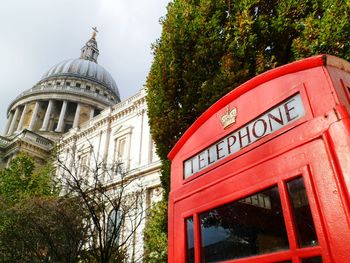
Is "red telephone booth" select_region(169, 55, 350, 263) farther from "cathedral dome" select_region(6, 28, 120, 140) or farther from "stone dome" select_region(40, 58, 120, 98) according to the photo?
"stone dome" select_region(40, 58, 120, 98)

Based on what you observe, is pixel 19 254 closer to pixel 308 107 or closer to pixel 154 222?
pixel 154 222

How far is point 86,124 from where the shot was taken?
26.8 m

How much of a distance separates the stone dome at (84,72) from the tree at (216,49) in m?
45.9

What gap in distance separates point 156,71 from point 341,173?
590 cm

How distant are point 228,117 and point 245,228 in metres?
1.07

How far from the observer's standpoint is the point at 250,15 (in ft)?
22.0

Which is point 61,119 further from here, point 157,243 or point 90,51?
point 157,243

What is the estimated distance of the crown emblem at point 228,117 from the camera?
291 centimetres

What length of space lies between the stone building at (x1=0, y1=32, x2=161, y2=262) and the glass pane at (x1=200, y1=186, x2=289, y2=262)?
30.8ft

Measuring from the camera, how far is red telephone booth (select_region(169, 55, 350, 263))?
184 cm

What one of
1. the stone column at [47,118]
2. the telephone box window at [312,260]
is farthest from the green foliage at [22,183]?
the stone column at [47,118]

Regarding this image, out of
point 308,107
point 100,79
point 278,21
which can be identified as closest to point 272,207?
point 308,107

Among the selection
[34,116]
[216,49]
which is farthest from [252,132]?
[34,116]

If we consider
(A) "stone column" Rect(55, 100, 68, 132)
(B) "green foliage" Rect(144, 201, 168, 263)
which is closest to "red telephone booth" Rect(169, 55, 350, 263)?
(B) "green foliage" Rect(144, 201, 168, 263)
